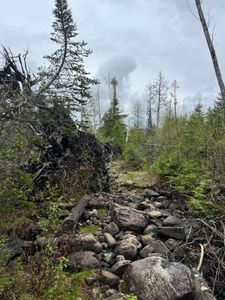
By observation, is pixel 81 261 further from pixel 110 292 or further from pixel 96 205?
pixel 96 205

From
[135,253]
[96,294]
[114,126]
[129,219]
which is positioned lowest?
→ [96,294]

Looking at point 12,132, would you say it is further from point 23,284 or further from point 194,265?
point 194,265

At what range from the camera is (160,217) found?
7688 millimetres

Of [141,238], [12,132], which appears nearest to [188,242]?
[141,238]

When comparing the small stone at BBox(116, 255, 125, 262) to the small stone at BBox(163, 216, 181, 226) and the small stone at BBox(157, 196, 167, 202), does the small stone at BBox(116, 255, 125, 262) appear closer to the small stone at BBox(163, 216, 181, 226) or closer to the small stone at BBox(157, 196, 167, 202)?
the small stone at BBox(163, 216, 181, 226)

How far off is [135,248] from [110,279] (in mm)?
923

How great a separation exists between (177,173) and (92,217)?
10.8 ft

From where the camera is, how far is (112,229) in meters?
6.81

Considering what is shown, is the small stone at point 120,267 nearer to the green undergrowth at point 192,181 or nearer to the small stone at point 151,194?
the green undergrowth at point 192,181

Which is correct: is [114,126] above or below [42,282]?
above

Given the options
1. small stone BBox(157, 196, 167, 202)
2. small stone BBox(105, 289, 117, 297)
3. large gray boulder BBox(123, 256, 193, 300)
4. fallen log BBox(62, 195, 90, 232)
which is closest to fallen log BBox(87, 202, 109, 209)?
fallen log BBox(62, 195, 90, 232)

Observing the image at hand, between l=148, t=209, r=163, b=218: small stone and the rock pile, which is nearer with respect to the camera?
the rock pile

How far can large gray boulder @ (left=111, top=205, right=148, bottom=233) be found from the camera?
6.86 meters

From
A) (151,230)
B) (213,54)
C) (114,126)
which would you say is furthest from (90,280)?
(114,126)
